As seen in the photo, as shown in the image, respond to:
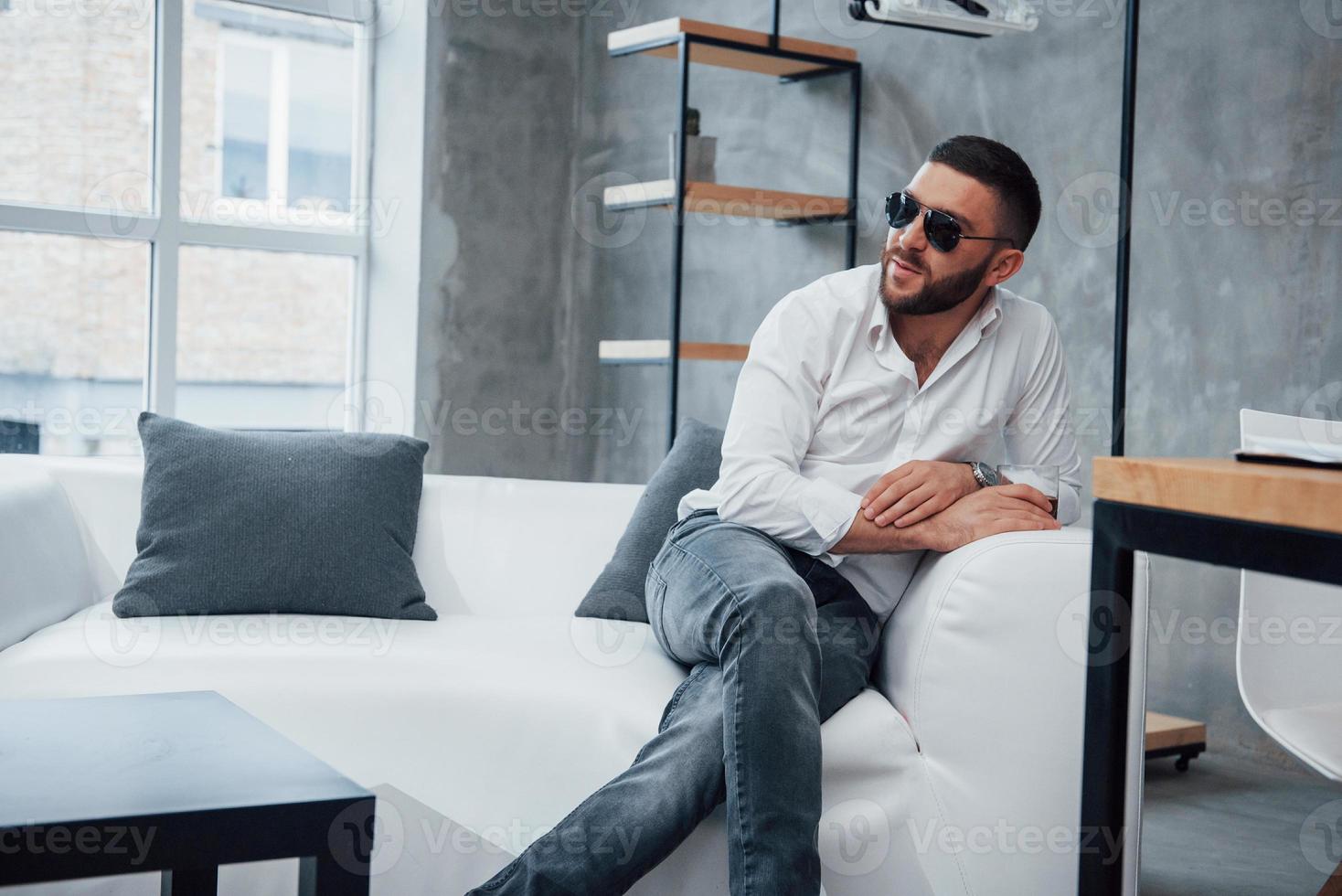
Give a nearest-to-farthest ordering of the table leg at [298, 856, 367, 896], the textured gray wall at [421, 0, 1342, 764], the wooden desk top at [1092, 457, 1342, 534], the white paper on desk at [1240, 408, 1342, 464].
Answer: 1. the wooden desk top at [1092, 457, 1342, 534]
2. the table leg at [298, 856, 367, 896]
3. the white paper on desk at [1240, 408, 1342, 464]
4. the textured gray wall at [421, 0, 1342, 764]

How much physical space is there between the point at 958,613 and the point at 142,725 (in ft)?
3.12

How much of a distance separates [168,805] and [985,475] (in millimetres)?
1249

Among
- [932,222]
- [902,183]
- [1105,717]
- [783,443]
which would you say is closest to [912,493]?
[783,443]

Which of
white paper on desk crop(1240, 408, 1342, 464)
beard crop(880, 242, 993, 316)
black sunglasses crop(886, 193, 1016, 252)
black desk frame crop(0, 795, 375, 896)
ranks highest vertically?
black sunglasses crop(886, 193, 1016, 252)

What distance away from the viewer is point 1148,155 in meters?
2.94

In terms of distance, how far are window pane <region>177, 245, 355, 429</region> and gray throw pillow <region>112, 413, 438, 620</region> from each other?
1.93 m

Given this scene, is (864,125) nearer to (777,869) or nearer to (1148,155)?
(1148,155)

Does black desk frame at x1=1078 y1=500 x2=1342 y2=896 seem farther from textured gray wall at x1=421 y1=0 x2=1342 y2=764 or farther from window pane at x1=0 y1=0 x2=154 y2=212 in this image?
window pane at x1=0 y1=0 x2=154 y2=212

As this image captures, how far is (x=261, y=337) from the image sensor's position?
4184mm

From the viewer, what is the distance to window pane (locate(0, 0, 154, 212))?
372 centimetres

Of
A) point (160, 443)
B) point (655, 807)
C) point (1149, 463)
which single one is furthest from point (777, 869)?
point (160, 443)

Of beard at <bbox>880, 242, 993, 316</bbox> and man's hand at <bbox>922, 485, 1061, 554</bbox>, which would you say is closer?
man's hand at <bbox>922, 485, 1061, 554</bbox>

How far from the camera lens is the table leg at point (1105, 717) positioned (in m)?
1.03

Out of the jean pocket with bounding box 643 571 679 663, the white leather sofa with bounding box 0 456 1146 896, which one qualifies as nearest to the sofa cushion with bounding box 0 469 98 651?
the white leather sofa with bounding box 0 456 1146 896
